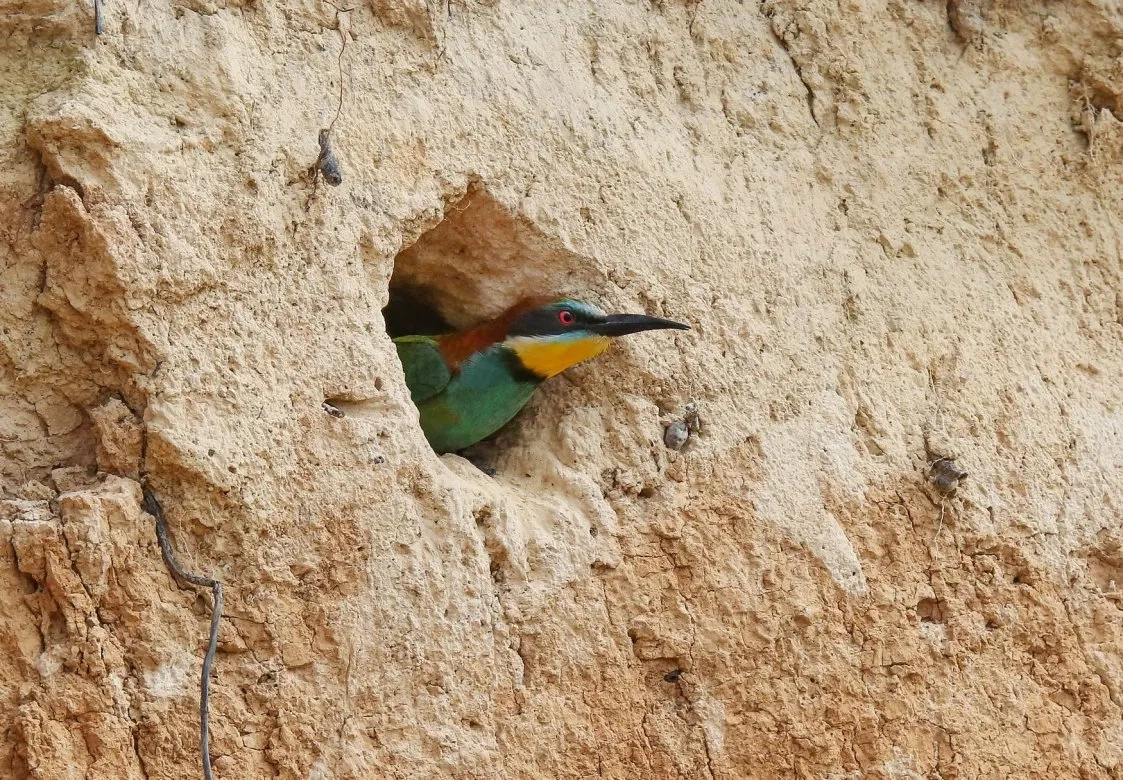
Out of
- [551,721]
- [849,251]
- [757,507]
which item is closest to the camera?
[551,721]

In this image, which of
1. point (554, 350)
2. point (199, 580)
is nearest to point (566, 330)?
point (554, 350)

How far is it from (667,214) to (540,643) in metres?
0.88

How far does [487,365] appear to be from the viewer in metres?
2.83

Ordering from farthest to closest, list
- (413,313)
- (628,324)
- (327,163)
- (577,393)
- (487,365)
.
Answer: (413,313) < (487,365) < (577,393) < (628,324) < (327,163)

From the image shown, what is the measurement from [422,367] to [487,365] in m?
0.15

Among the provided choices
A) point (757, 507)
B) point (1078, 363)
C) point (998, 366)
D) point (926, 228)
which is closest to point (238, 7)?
point (757, 507)

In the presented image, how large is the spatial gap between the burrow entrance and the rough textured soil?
0.01m

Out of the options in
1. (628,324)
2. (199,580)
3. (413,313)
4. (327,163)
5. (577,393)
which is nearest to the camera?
(199,580)

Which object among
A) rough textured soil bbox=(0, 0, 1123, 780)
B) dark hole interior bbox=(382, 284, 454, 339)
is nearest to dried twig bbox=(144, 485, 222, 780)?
rough textured soil bbox=(0, 0, 1123, 780)

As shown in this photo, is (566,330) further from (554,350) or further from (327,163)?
(327,163)

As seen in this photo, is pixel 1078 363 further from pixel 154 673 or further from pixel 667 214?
pixel 154 673

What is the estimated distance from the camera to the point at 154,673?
78.8 inches

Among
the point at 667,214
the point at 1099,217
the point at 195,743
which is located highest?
the point at 1099,217

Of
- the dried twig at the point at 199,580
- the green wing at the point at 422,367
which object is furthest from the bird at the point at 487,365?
the dried twig at the point at 199,580
